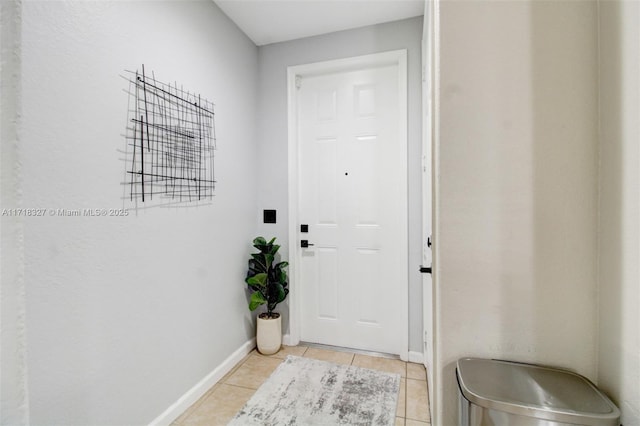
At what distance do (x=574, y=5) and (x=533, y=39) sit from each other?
12 cm

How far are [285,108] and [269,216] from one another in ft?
3.10

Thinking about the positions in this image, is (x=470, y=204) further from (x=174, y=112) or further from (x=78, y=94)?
(x=174, y=112)

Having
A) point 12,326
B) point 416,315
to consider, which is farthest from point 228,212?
point 12,326

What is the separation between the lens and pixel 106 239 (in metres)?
1.33

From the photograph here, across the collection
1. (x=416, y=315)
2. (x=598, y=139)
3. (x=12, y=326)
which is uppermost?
(x=598, y=139)

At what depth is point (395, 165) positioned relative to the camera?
2361 millimetres

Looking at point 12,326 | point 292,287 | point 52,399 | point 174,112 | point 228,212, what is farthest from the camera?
point 292,287

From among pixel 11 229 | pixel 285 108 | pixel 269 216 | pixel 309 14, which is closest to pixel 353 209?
pixel 269 216

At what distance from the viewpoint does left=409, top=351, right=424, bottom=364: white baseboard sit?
7.43 ft

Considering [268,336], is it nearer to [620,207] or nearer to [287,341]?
[287,341]

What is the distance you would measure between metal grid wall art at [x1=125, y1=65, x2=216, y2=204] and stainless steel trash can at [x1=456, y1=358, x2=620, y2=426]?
1.59m

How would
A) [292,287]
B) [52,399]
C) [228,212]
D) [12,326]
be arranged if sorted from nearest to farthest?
[12,326] < [52,399] < [228,212] < [292,287]

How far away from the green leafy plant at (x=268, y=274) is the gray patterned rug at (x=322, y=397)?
50cm

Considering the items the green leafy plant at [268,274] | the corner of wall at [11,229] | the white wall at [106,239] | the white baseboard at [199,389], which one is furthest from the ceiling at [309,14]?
the white baseboard at [199,389]
